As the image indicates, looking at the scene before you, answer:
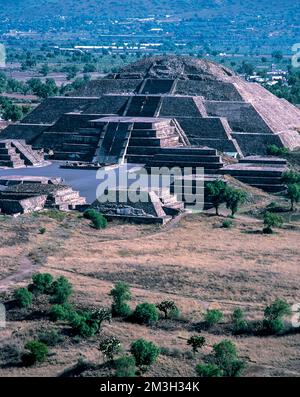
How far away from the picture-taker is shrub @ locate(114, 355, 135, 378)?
2873 centimetres

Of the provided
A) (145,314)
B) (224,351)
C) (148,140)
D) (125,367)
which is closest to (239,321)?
(145,314)

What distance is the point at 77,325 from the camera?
31.8 metres

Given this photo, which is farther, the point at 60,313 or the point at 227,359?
the point at 60,313

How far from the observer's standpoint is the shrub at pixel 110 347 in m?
29.9

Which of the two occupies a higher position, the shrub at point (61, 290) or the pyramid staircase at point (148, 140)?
the pyramid staircase at point (148, 140)

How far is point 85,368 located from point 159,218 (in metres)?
16.3

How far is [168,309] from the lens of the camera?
110ft

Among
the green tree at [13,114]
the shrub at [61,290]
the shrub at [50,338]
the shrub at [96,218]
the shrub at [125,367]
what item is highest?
the green tree at [13,114]

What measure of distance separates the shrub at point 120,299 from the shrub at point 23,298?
2.45m

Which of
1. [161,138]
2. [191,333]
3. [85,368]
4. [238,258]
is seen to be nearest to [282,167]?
[161,138]

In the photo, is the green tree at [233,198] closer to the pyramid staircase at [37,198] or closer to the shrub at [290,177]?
the shrub at [290,177]

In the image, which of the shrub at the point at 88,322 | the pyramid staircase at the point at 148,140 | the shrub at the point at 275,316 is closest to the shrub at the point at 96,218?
the pyramid staircase at the point at 148,140

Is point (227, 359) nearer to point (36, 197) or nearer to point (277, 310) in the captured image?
point (277, 310)

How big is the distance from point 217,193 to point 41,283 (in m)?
14.5
